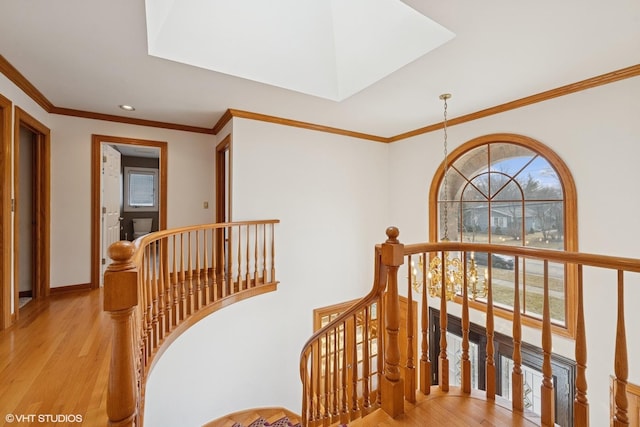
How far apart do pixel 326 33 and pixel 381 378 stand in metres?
2.94

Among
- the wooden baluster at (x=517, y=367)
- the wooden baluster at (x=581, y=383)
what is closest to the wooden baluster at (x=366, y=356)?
the wooden baluster at (x=517, y=367)

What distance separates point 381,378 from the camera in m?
1.50

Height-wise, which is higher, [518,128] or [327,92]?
[327,92]

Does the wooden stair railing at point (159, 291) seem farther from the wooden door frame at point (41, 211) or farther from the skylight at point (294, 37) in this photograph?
the skylight at point (294, 37)

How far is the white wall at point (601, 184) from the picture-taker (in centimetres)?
243

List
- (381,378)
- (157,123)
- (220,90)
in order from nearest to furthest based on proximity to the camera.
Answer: (381,378) → (220,90) → (157,123)

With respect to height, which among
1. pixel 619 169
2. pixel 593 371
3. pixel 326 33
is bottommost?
pixel 593 371

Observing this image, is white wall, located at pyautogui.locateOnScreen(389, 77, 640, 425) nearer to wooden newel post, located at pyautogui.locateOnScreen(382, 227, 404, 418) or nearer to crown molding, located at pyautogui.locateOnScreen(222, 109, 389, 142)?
crown molding, located at pyautogui.locateOnScreen(222, 109, 389, 142)

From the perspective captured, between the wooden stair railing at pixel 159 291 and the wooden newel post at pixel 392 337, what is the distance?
109 centimetres

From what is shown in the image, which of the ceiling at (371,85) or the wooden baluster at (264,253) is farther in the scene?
the wooden baluster at (264,253)

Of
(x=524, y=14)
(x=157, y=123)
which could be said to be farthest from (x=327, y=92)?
(x=157, y=123)

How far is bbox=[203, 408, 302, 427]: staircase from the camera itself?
325cm

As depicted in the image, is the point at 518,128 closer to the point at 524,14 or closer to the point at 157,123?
the point at 524,14

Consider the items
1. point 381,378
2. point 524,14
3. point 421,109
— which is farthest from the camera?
point 421,109
